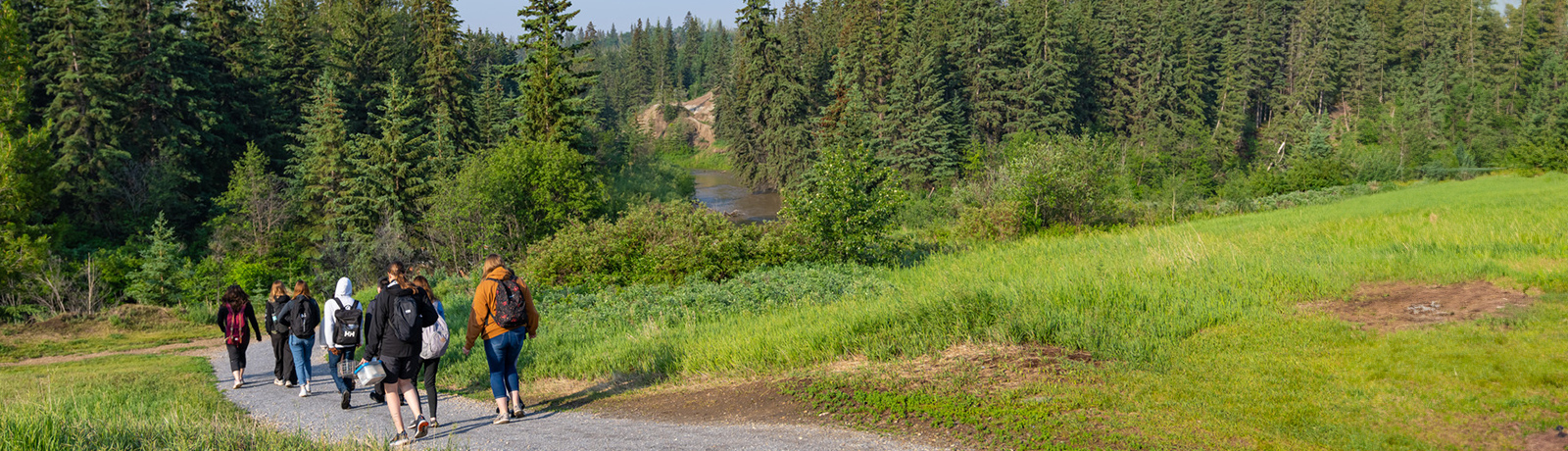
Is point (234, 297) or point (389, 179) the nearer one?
point (234, 297)

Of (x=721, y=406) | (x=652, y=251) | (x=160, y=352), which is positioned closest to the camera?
(x=721, y=406)

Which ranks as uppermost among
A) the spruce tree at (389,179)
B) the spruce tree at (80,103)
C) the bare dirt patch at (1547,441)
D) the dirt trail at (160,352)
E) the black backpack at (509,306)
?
the spruce tree at (80,103)

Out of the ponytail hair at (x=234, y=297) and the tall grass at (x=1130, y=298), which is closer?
the tall grass at (x=1130, y=298)

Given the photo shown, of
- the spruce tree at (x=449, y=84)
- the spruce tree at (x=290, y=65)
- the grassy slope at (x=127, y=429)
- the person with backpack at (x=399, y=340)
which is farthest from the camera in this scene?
the spruce tree at (x=290, y=65)

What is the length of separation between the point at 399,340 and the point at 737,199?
205 ft

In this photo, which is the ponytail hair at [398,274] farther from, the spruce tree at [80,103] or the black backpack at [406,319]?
the spruce tree at [80,103]

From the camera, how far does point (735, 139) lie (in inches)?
2901

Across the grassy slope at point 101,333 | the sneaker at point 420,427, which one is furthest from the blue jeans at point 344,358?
the grassy slope at point 101,333

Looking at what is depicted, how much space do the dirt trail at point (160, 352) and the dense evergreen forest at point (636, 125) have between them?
29.7 feet

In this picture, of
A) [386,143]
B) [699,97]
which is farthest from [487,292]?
[699,97]

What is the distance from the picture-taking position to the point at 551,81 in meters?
41.1

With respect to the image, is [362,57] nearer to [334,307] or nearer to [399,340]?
[334,307]

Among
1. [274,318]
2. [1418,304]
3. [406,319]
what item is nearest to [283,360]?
[274,318]

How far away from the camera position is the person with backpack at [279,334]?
12047mm
